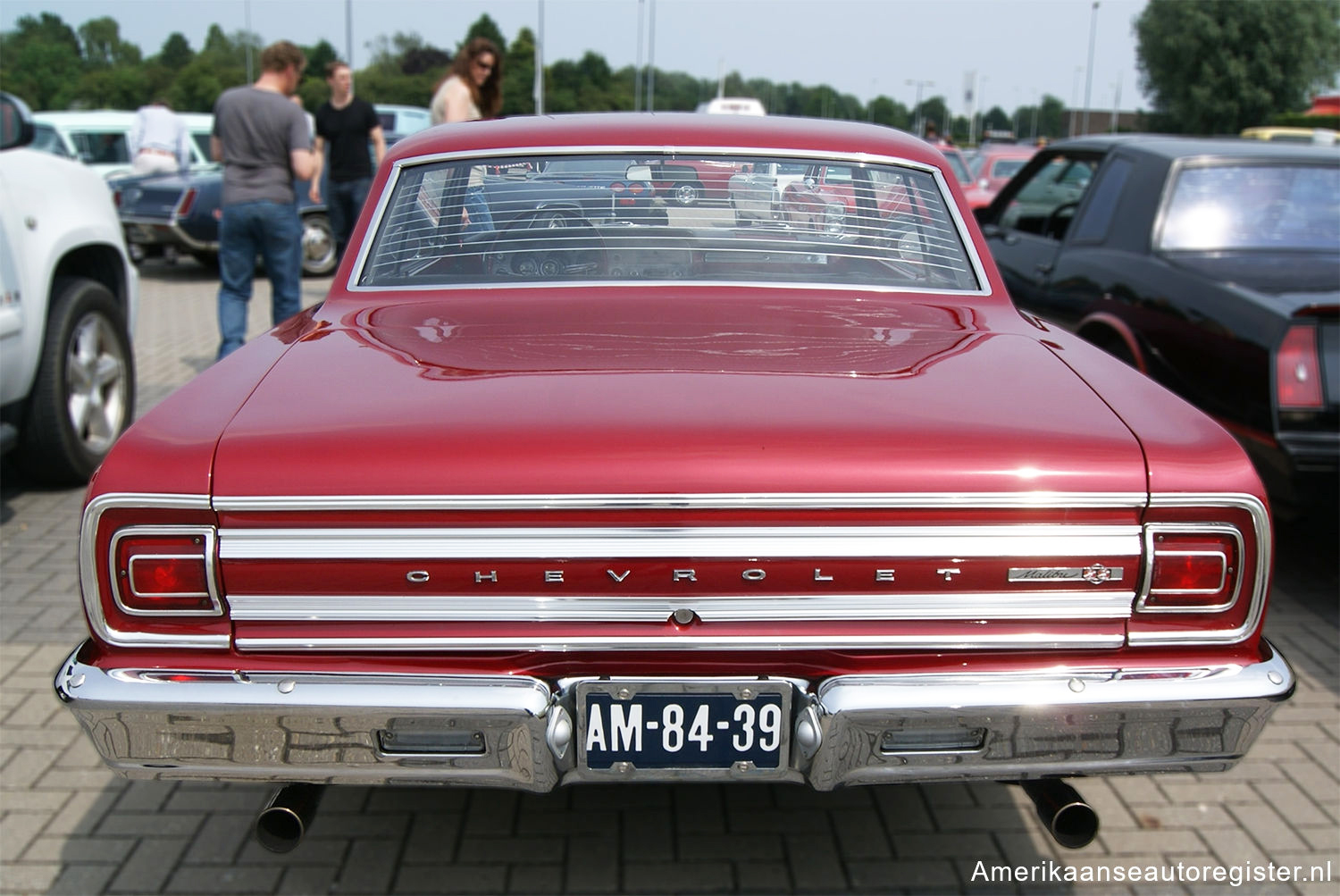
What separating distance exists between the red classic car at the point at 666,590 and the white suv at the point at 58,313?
9.97 feet

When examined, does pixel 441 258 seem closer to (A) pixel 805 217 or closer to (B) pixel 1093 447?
(A) pixel 805 217

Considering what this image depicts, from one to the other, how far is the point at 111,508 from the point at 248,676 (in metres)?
0.38

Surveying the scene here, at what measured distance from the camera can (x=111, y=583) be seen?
2.10 metres

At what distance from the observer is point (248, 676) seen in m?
2.10

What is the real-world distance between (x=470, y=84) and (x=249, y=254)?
6.73ft

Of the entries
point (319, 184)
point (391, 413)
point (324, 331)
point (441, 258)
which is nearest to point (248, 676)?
point (391, 413)

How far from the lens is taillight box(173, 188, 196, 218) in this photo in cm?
1148

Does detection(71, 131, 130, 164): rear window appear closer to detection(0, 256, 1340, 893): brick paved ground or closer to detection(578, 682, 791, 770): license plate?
detection(0, 256, 1340, 893): brick paved ground

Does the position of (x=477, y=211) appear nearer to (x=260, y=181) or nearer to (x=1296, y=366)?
(x=1296, y=366)

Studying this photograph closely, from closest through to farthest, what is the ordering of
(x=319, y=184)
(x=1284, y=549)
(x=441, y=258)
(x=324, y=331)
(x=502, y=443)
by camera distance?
(x=502, y=443)
(x=324, y=331)
(x=441, y=258)
(x=1284, y=549)
(x=319, y=184)

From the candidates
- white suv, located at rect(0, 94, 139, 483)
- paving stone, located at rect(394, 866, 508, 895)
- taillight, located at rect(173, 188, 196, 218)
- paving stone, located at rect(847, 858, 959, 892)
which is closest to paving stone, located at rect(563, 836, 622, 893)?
paving stone, located at rect(394, 866, 508, 895)

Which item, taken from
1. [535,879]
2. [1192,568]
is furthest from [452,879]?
[1192,568]

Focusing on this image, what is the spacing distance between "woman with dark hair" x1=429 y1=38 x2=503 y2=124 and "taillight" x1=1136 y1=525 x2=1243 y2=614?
653 centimetres

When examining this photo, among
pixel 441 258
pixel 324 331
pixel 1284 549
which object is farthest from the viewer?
pixel 1284 549
